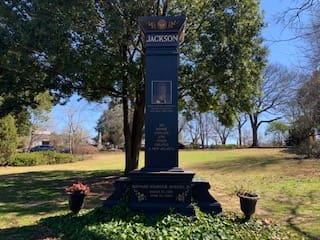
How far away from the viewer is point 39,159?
32188 mm

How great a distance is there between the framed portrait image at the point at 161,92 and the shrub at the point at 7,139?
22.1m

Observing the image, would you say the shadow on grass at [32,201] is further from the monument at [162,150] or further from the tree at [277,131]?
the tree at [277,131]

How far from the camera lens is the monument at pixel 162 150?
7.42 metres

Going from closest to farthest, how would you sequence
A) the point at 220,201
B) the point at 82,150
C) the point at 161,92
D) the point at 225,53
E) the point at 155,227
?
the point at 155,227, the point at 161,92, the point at 220,201, the point at 225,53, the point at 82,150

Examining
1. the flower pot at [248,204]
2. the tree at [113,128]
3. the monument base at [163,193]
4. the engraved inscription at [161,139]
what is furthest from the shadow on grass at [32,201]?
the tree at [113,128]

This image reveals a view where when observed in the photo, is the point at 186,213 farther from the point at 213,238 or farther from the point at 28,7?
the point at 28,7

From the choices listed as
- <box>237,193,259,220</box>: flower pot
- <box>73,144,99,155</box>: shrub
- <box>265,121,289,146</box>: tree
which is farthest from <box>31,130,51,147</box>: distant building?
<box>237,193,259,220</box>: flower pot

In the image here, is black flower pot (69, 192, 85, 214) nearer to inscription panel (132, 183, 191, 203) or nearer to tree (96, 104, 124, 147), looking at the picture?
inscription panel (132, 183, 191, 203)

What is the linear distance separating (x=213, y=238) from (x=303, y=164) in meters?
18.7

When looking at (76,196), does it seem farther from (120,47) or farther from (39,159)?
(39,159)

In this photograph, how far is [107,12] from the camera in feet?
40.2

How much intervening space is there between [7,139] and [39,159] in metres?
4.85

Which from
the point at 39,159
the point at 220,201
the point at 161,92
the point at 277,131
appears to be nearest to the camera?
the point at 161,92

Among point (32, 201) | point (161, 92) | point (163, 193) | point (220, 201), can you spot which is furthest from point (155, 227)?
point (32, 201)
